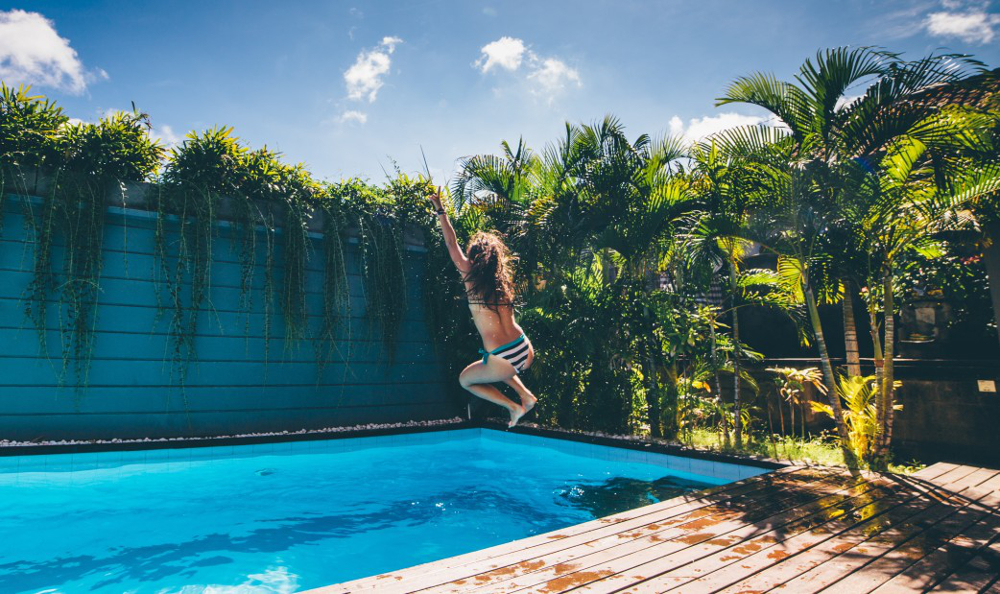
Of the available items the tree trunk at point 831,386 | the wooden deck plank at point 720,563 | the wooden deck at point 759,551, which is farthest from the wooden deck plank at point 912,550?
the tree trunk at point 831,386

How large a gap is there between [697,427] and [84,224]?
24.6ft

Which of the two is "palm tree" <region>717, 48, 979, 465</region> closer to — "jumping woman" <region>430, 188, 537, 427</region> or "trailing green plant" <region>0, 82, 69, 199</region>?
"jumping woman" <region>430, 188, 537, 427</region>

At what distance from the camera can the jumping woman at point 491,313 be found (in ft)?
13.0

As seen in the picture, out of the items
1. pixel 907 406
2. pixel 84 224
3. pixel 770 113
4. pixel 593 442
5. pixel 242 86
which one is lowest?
pixel 593 442

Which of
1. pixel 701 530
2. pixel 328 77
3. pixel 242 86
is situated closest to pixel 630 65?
pixel 328 77

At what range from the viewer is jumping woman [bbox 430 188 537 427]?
3.96 metres

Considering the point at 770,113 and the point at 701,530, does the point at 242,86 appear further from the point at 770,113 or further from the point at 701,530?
the point at 701,530

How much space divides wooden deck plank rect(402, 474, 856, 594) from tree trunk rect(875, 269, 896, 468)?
1.27 meters

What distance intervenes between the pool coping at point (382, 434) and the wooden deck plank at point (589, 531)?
0.71 metres

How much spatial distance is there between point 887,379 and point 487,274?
11.4 ft

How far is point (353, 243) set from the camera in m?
7.13

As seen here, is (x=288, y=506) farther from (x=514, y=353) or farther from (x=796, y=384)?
(x=796, y=384)

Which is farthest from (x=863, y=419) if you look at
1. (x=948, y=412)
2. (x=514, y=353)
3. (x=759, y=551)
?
(x=514, y=353)

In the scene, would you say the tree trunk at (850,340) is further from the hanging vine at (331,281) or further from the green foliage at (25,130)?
the green foliage at (25,130)
